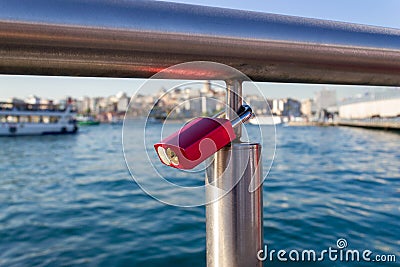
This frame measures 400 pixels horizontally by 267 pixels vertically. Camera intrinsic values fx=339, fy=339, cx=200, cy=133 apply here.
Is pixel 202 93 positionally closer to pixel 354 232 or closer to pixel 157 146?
pixel 157 146

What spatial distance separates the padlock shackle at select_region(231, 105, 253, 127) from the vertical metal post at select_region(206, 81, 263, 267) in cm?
1

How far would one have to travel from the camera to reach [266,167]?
1.87ft

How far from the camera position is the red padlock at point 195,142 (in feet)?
1.54

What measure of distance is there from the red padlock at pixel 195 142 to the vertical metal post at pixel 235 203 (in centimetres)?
3

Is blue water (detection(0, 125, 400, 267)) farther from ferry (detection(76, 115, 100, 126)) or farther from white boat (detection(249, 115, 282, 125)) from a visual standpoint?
ferry (detection(76, 115, 100, 126))

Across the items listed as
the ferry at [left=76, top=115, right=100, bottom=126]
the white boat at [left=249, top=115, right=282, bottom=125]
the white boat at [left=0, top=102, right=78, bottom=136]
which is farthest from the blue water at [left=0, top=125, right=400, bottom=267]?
the ferry at [left=76, top=115, right=100, bottom=126]

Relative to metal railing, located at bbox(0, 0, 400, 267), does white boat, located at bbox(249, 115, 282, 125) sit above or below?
below

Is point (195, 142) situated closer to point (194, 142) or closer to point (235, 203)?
point (194, 142)

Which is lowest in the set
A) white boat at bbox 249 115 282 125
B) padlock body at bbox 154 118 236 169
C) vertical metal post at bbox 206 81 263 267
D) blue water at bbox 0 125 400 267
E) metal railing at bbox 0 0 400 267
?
blue water at bbox 0 125 400 267

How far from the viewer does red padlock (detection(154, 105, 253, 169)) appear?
0.47 metres

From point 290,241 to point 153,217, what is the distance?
2.32m

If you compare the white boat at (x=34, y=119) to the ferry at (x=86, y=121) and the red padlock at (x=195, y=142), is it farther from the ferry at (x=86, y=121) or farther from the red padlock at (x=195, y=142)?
the red padlock at (x=195, y=142)

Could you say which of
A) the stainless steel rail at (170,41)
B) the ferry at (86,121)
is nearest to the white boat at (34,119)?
the ferry at (86,121)

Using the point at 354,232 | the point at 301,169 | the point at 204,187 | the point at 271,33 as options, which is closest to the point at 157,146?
the point at 204,187
